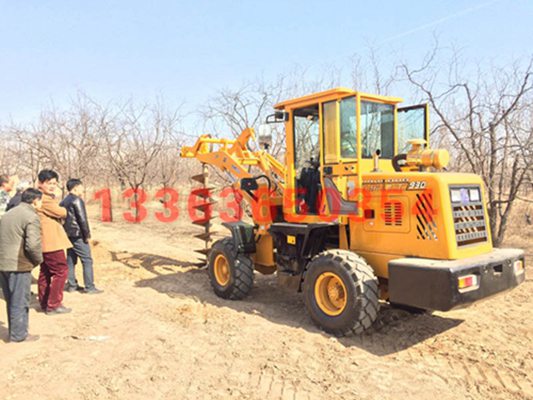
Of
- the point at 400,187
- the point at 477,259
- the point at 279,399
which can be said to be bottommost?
the point at 279,399

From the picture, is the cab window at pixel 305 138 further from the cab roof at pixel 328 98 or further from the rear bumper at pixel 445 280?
the rear bumper at pixel 445 280

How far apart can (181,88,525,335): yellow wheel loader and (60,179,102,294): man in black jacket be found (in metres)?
2.09

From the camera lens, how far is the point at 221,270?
22.7ft

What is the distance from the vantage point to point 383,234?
16.2 feet

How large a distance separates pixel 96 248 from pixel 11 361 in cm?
642

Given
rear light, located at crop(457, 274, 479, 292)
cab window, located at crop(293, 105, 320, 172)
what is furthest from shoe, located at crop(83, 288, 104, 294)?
rear light, located at crop(457, 274, 479, 292)

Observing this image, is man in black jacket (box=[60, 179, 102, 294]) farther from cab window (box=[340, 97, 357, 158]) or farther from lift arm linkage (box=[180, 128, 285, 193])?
cab window (box=[340, 97, 357, 158])

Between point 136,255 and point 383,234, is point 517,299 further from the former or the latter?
point 136,255

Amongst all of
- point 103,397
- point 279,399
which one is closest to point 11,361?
point 103,397

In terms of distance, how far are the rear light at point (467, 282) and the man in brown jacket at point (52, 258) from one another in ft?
15.6

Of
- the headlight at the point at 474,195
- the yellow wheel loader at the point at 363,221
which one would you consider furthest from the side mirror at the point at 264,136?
the headlight at the point at 474,195

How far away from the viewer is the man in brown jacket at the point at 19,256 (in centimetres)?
465

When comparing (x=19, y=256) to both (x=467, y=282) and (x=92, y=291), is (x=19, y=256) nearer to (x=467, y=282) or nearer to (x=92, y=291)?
(x=92, y=291)

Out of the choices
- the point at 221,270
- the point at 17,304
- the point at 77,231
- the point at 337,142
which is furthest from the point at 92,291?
the point at 337,142
